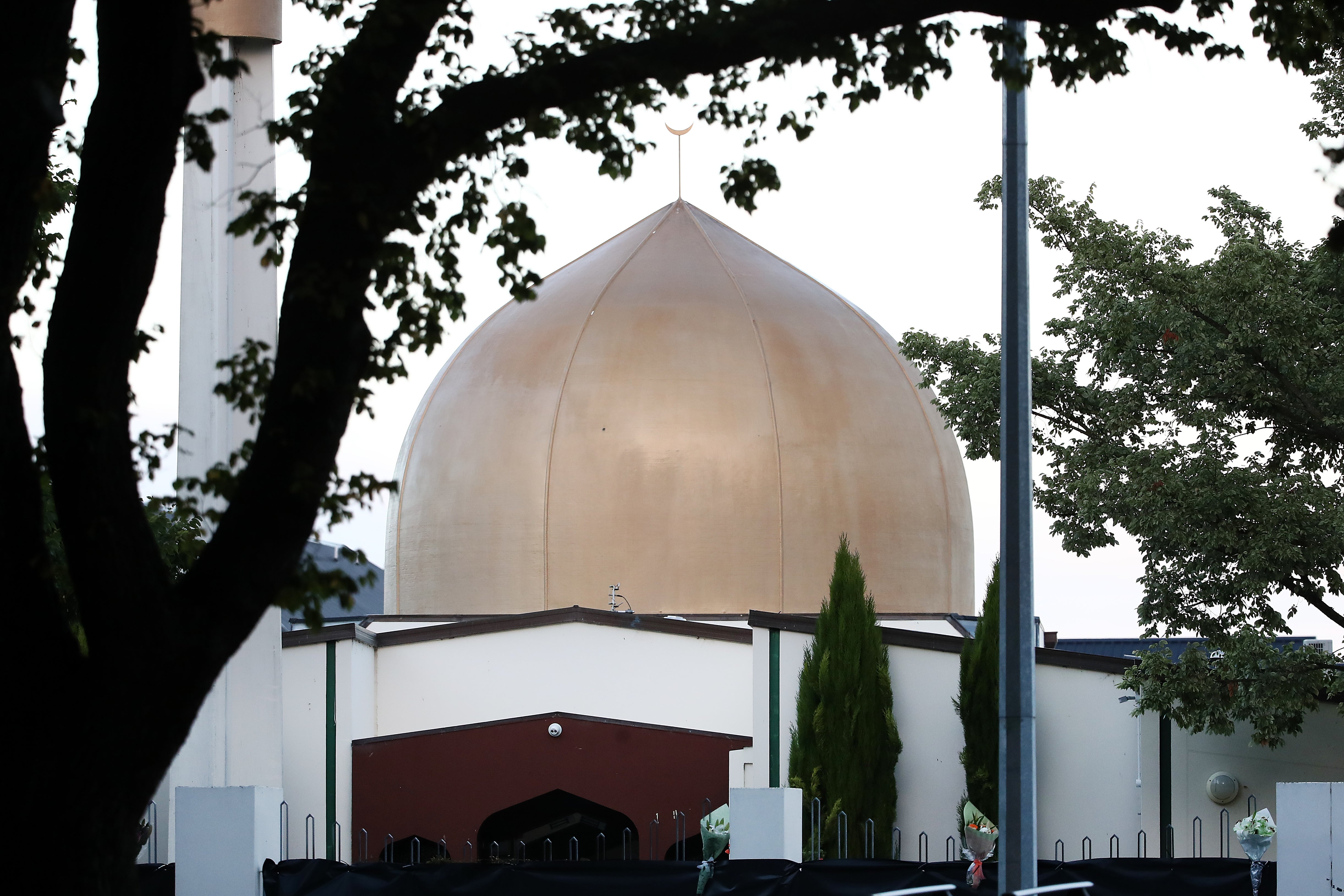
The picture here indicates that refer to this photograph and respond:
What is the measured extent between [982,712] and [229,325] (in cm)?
893

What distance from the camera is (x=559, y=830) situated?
21.2 meters

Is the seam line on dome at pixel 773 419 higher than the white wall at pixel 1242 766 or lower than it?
higher

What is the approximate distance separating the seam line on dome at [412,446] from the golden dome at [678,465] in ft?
0.21

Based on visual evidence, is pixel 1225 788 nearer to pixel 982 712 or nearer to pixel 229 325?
pixel 982 712

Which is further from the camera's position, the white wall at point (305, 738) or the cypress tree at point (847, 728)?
the white wall at point (305, 738)

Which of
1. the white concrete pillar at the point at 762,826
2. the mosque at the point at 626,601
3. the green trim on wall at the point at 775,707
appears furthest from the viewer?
the green trim on wall at the point at 775,707

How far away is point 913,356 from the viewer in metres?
15.1

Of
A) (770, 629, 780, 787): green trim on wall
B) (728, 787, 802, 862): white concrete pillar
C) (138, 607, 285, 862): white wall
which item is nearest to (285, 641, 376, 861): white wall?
(138, 607, 285, 862): white wall

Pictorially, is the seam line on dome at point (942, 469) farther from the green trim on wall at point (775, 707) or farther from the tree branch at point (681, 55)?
the tree branch at point (681, 55)

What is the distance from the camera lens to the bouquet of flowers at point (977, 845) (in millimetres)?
11117

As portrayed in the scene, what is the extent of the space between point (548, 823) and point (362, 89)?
57.1ft

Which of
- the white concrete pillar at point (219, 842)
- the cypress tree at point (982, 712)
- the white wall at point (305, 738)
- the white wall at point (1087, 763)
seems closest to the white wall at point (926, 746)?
the cypress tree at point (982, 712)

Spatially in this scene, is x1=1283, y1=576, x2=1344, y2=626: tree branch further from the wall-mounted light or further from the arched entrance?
the arched entrance

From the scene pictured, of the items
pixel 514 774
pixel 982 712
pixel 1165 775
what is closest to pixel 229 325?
pixel 514 774
